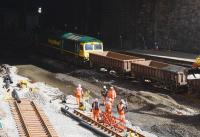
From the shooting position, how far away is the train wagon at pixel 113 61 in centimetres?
3969

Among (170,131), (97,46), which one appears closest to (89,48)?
(97,46)

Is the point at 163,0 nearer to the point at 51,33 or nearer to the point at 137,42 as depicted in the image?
the point at 137,42

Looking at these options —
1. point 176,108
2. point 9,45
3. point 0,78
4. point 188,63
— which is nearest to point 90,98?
point 176,108

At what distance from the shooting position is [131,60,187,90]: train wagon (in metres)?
32.6

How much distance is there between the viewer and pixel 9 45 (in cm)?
6731

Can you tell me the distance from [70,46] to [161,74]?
54.7 ft

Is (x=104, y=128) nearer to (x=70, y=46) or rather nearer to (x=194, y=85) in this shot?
(x=194, y=85)

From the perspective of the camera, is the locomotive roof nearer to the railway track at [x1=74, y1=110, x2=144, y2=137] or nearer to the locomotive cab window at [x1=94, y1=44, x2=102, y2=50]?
the locomotive cab window at [x1=94, y1=44, x2=102, y2=50]

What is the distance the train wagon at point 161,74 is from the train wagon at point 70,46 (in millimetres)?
9020

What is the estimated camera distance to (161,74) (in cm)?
3428

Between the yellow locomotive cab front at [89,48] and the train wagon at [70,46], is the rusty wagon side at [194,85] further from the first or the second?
the train wagon at [70,46]

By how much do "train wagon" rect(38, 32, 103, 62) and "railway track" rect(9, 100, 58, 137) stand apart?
18106 millimetres

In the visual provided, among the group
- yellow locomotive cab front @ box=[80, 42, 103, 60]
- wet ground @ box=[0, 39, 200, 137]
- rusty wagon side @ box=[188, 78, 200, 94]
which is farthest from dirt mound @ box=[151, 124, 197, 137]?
yellow locomotive cab front @ box=[80, 42, 103, 60]

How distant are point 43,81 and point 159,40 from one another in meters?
19.5
